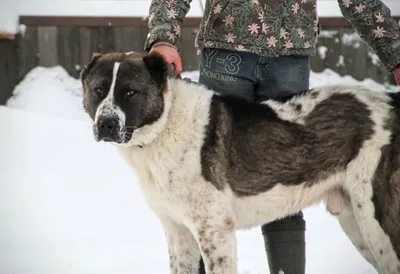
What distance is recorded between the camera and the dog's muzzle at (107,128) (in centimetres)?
306

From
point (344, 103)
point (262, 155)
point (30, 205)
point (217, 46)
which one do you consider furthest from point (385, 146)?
point (30, 205)

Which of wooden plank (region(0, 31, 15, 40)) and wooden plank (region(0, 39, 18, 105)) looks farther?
wooden plank (region(0, 39, 18, 105))

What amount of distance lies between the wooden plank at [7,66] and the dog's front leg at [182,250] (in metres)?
5.04

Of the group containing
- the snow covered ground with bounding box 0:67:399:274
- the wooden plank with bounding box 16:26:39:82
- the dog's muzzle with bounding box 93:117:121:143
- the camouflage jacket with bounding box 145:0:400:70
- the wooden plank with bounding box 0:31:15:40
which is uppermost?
the camouflage jacket with bounding box 145:0:400:70

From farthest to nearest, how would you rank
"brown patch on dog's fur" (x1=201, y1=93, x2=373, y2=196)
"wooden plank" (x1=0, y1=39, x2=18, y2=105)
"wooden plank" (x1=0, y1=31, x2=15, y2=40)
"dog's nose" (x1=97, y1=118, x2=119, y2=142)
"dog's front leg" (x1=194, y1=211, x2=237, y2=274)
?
"wooden plank" (x1=0, y1=39, x2=18, y2=105)
"wooden plank" (x1=0, y1=31, x2=15, y2=40)
"brown patch on dog's fur" (x1=201, y1=93, x2=373, y2=196)
"dog's front leg" (x1=194, y1=211, x2=237, y2=274)
"dog's nose" (x1=97, y1=118, x2=119, y2=142)

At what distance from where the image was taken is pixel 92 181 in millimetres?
6199

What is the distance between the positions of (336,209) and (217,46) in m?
1.04

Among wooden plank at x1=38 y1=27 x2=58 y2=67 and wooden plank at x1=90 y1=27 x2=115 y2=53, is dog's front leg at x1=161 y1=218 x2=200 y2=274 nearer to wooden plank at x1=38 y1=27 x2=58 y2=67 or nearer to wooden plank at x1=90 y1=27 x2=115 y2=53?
wooden plank at x1=90 y1=27 x2=115 y2=53

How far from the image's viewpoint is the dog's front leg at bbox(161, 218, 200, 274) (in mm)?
3505

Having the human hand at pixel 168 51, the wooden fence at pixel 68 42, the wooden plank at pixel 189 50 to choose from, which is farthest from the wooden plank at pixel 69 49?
the human hand at pixel 168 51

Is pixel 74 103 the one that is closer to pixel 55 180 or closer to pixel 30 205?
pixel 55 180

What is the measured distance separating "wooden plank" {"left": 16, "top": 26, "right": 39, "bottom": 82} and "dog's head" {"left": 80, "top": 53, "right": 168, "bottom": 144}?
483 cm

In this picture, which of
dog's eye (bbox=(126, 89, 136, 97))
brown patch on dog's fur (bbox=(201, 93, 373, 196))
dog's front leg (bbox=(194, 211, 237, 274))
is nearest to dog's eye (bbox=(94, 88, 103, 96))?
dog's eye (bbox=(126, 89, 136, 97))

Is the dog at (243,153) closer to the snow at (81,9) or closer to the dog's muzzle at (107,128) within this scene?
the dog's muzzle at (107,128)
